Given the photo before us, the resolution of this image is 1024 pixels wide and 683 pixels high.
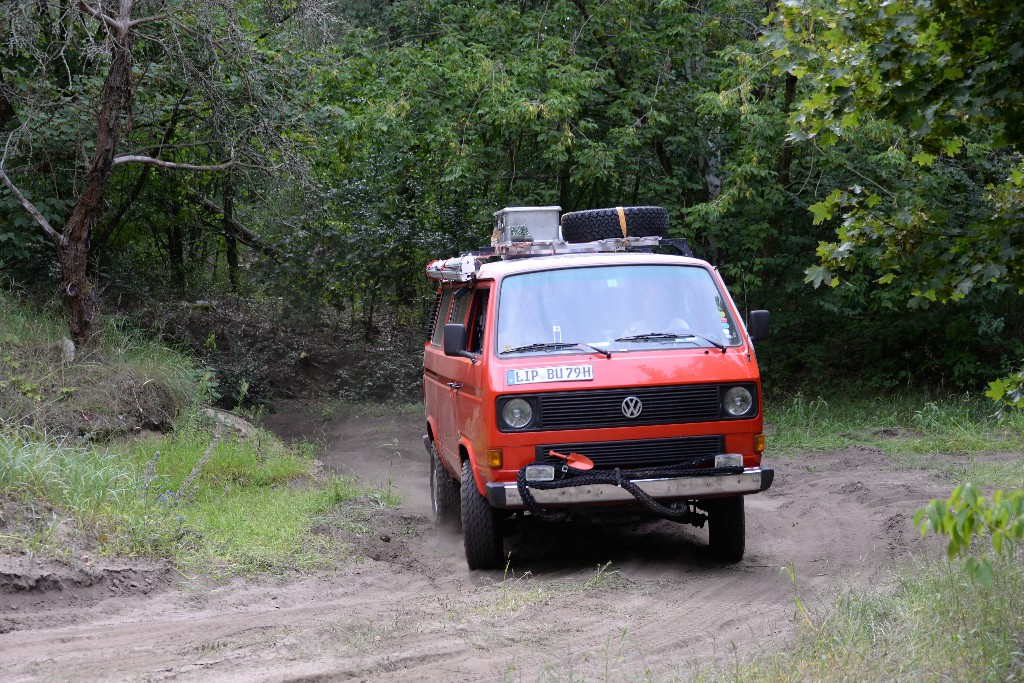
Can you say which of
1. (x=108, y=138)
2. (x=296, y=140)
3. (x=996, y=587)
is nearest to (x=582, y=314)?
(x=996, y=587)

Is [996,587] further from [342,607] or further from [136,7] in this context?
[136,7]

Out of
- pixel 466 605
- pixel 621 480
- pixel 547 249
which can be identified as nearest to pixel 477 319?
pixel 547 249

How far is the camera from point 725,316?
7.41 meters

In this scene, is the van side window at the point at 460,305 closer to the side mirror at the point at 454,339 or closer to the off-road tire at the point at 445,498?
the side mirror at the point at 454,339

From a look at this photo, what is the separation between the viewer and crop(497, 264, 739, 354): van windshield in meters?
7.23

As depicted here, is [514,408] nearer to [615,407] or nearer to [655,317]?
[615,407]

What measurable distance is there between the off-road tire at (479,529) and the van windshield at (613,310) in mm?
1022

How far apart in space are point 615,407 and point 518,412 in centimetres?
63

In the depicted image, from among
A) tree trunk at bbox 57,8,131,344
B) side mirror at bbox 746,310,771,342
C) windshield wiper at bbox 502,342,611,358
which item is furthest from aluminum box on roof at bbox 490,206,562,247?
tree trunk at bbox 57,8,131,344

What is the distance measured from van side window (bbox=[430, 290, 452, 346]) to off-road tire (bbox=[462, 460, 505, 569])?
266 centimetres

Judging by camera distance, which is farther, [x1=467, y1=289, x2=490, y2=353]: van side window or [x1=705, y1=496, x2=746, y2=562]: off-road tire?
[x1=467, y1=289, x2=490, y2=353]: van side window

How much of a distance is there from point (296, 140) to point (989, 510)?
14025mm

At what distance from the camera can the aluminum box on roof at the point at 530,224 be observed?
30.5ft

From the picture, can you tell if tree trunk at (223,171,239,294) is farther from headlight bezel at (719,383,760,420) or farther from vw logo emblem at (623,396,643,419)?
headlight bezel at (719,383,760,420)
